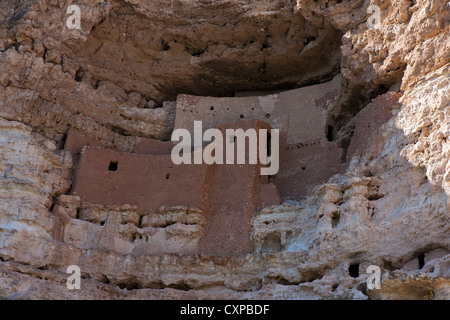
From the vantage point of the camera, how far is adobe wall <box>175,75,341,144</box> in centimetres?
2239

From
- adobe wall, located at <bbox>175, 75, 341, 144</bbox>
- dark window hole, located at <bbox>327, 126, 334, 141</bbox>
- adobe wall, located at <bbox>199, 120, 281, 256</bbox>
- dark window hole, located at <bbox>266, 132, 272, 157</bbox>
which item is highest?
adobe wall, located at <bbox>175, 75, 341, 144</bbox>

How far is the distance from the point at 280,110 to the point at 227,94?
126 inches

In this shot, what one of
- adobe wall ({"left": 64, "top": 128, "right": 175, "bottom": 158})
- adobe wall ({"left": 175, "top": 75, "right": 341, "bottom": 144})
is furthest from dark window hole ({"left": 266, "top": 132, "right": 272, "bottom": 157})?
adobe wall ({"left": 64, "top": 128, "right": 175, "bottom": 158})

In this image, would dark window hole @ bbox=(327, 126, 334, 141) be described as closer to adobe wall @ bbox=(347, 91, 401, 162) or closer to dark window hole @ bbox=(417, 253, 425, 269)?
adobe wall @ bbox=(347, 91, 401, 162)

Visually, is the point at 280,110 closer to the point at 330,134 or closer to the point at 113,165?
the point at 330,134

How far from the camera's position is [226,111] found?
23.6 meters

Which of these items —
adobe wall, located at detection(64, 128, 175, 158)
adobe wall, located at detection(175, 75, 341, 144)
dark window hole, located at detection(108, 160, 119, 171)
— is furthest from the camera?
adobe wall, located at detection(175, 75, 341, 144)

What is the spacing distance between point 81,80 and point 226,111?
14.3ft

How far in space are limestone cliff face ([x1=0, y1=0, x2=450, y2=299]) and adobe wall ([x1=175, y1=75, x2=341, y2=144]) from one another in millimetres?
480

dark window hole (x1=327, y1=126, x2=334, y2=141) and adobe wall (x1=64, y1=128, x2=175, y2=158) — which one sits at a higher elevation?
dark window hole (x1=327, y1=126, x2=334, y2=141)

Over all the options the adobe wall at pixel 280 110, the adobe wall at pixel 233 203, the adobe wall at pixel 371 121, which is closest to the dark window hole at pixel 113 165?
the adobe wall at pixel 233 203

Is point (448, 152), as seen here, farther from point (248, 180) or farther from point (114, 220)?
point (114, 220)

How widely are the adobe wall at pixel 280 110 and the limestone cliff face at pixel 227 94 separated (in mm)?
480

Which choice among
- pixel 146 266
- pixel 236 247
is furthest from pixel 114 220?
pixel 236 247
